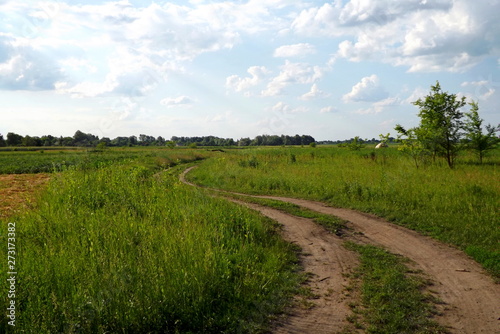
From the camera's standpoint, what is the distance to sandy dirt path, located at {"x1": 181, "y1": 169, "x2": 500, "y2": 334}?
4.73m

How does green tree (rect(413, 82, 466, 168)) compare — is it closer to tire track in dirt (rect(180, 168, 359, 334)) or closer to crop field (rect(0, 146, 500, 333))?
crop field (rect(0, 146, 500, 333))

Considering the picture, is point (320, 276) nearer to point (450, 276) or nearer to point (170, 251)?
point (450, 276)

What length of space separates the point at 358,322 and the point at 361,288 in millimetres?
1140

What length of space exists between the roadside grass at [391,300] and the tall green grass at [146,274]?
4.17ft

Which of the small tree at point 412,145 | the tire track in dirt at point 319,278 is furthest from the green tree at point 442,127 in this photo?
the tire track in dirt at point 319,278

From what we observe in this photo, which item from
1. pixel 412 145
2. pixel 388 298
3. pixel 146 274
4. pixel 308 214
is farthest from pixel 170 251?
pixel 412 145

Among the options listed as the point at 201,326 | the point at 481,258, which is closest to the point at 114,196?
the point at 201,326

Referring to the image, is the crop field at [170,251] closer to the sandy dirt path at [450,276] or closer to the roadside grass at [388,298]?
the roadside grass at [388,298]

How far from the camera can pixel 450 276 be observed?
627cm

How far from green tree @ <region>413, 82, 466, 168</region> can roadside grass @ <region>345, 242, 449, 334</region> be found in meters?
15.6

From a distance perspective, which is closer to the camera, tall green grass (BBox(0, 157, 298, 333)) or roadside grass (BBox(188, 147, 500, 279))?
tall green grass (BBox(0, 157, 298, 333))

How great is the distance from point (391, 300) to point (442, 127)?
59.9 ft

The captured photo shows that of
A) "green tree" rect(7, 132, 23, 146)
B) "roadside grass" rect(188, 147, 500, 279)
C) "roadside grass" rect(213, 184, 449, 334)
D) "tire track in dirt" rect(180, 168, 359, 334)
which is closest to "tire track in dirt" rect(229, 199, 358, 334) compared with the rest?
"tire track in dirt" rect(180, 168, 359, 334)

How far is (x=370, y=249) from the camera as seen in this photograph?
7.71 meters
